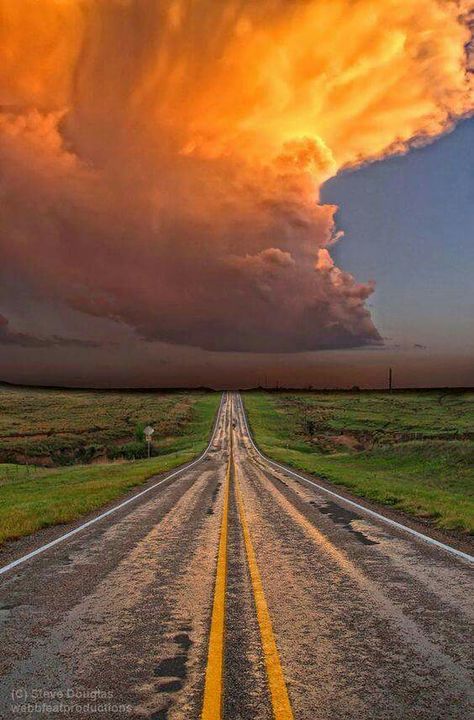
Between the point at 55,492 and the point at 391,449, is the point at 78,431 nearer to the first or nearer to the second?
the point at 391,449

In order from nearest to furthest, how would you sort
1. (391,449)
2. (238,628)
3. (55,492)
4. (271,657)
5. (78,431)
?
(271,657), (238,628), (55,492), (391,449), (78,431)

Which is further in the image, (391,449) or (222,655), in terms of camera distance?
(391,449)

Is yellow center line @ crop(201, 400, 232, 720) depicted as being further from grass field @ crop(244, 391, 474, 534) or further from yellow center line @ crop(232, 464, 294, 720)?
grass field @ crop(244, 391, 474, 534)

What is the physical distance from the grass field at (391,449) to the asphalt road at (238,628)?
5.60 meters

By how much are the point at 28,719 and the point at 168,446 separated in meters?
57.4

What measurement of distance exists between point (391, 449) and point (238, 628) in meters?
35.0

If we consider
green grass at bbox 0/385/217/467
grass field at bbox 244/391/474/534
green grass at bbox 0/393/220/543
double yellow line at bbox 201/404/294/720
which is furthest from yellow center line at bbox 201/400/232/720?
green grass at bbox 0/385/217/467

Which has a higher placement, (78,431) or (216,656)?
(216,656)

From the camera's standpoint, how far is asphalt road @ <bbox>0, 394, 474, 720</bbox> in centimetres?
439

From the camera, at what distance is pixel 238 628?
604 centimetres

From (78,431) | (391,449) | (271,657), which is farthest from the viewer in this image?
(78,431)

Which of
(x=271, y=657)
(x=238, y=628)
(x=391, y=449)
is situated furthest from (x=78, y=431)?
(x=271, y=657)

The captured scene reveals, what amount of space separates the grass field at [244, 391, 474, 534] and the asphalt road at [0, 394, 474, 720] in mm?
5598

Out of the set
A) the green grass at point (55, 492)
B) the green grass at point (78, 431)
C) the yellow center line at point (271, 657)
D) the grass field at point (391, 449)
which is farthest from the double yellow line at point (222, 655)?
the green grass at point (78, 431)
